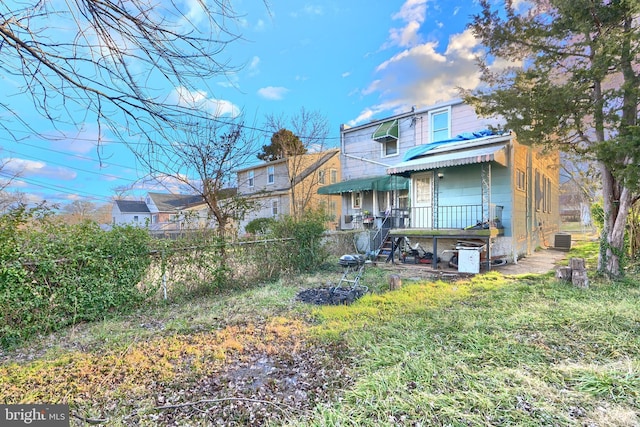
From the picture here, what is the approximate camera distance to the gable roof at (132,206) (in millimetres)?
34312

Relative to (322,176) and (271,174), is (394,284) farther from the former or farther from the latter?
(271,174)

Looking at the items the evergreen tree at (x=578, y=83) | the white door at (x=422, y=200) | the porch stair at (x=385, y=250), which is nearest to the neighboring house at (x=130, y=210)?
the porch stair at (x=385, y=250)

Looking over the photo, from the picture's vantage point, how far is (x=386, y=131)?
14711mm

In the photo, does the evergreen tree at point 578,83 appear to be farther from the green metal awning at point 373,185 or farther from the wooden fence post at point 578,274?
the green metal awning at point 373,185

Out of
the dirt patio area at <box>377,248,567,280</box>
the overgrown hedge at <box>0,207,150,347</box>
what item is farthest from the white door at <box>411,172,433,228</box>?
the overgrown hedge at <box>0,207,150,347</box>

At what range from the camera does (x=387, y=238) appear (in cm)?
Result: 1137

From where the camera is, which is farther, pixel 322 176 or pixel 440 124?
pixel 322 176

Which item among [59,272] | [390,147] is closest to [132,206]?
[390,147]

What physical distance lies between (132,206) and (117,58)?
39.4 metres

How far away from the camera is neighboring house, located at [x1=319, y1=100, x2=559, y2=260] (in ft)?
31.1

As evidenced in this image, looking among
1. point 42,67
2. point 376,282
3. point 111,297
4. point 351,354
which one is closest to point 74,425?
point 351,354

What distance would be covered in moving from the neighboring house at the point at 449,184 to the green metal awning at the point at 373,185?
0.05 m

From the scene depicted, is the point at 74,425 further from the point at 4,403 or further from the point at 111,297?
the point at 111,297

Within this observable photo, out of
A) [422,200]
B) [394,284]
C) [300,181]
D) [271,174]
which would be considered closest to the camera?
[394,284]
